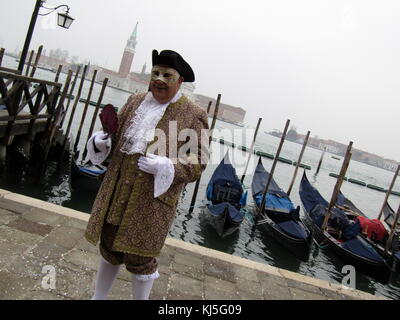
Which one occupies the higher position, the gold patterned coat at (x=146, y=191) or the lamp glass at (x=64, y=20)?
the lamp glass at (x=64, y=20)

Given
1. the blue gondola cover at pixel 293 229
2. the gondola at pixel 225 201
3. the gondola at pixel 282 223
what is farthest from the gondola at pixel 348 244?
the gondola at pixel 225 201

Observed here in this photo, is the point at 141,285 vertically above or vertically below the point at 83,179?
above

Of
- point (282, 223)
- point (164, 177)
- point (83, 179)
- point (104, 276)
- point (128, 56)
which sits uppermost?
point (128, 56)

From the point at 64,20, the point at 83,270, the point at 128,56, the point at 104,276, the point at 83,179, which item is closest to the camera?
the point at 104,276

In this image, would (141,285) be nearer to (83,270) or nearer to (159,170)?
(159,170)

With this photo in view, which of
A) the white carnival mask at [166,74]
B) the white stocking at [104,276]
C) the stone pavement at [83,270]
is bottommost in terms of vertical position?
the stone pavement at [83,270]

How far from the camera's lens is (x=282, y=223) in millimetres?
7203

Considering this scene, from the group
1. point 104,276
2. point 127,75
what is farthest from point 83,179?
point 127,75

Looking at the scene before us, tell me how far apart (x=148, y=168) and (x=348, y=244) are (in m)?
6.87

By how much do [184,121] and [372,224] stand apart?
28.7ft

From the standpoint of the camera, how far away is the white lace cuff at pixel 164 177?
1.40m

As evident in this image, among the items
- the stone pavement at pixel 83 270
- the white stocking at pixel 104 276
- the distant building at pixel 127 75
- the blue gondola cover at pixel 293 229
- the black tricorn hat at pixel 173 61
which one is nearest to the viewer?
the black tricorn hat at pixel 173 61

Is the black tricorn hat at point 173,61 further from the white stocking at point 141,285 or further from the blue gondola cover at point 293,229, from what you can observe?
the blue gondola cover at point 293,229
